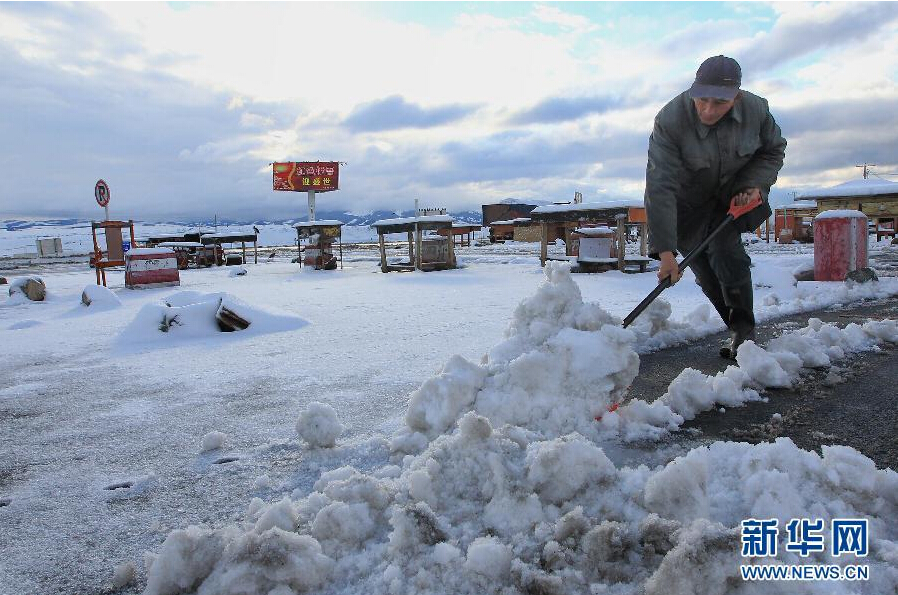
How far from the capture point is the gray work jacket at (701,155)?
296 centimetres

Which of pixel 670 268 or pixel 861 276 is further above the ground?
pixel 670 268

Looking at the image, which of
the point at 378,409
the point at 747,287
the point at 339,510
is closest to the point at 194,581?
the point at 339,510

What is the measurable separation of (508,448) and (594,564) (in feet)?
1.56

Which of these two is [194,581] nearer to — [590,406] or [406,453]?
[406,453]

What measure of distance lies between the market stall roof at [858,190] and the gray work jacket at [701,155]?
16724mm

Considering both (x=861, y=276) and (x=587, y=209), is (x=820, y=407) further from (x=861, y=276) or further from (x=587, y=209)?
(x=587, y=209)

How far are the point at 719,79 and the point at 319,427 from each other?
2485 millimetres

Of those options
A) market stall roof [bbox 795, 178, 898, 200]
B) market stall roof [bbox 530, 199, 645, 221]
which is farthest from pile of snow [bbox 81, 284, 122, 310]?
market stall roof [bbox 795, 178, 898, 200]

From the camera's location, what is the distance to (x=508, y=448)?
170 cm

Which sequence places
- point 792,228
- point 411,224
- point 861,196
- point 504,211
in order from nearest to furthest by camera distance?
point 411,224
point 861,196
point 792,228
point 504,211

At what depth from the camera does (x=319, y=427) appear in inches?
83.2

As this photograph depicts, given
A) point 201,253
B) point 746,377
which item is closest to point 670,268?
point 746,377

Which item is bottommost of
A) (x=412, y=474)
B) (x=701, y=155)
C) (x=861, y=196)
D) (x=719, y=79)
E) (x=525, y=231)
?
(x=412, y=474)

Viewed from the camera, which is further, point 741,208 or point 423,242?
point 423,242
